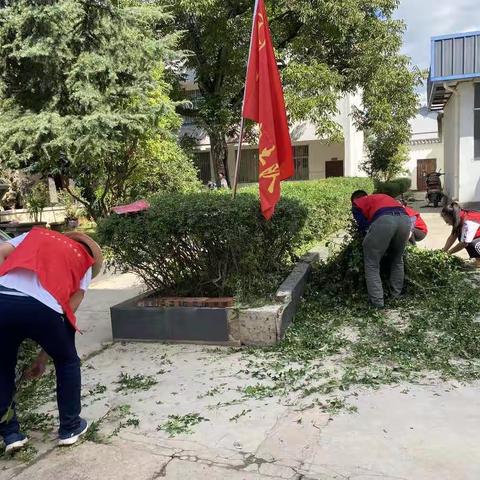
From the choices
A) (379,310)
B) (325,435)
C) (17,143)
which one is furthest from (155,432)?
(17,143)

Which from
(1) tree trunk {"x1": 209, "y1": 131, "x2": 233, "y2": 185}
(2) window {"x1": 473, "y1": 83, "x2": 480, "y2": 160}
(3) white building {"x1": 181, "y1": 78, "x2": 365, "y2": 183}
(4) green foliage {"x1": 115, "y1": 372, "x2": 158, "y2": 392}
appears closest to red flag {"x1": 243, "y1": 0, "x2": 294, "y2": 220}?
(4) green foliage {"x1": 115, "y1": 372, "x2": 158, "y2": 392}

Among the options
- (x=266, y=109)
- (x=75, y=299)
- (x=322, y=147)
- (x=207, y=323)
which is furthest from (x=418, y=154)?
(x=75, y=299)

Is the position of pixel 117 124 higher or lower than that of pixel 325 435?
higher

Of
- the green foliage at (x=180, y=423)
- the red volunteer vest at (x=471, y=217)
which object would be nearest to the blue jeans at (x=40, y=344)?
the green foliage at (x=180, y=423)

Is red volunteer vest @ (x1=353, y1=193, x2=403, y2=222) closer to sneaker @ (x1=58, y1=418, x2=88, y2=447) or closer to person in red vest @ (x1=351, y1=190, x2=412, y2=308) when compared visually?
person in red vest @ (x1=351, y1=190, x2=412, y2=308)

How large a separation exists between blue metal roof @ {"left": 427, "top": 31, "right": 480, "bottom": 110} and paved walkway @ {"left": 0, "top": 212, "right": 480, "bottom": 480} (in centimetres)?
1315

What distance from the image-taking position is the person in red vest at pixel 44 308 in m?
2.90

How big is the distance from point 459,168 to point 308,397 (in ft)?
45.1

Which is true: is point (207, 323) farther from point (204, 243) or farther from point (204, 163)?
point (204, 163)

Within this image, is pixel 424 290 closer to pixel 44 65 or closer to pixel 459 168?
pixel 44 65

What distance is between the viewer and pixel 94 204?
43.8 ft

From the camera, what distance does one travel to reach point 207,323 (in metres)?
4.87

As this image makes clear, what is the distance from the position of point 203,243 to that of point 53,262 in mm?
2229

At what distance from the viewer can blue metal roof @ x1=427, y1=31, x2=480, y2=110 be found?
14578 millimetres
